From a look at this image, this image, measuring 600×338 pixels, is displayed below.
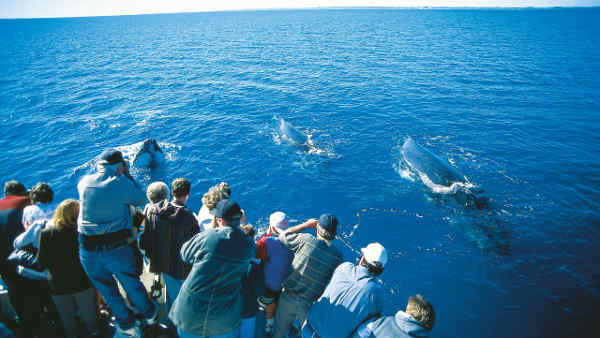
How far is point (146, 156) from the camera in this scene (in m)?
17.6

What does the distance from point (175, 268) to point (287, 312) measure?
232 centimetres

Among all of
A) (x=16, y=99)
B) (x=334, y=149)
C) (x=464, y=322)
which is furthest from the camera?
(x=16, y=99)

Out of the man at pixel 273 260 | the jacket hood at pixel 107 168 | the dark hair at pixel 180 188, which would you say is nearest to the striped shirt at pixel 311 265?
the man at pixel 273 260

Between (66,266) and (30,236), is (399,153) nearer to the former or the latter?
(66,266)

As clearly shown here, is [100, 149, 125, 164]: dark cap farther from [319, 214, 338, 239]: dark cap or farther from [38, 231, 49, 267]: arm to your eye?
[319, 214, 338, 239]: dark cap

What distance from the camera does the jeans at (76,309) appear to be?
527 cm

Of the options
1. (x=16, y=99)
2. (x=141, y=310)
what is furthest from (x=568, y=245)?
(x=16, y=99)

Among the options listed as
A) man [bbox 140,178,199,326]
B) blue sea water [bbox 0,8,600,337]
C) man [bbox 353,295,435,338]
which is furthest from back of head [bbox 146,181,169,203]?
blue sea water [bbox 0,8,600,337]

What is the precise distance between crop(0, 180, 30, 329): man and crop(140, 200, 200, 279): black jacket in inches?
92.4

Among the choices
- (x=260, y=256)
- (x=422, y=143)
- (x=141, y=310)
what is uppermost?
(x=260, y=256)

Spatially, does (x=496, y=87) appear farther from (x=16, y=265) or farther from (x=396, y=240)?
(x=16, y=265)

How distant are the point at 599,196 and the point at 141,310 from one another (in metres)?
21.6

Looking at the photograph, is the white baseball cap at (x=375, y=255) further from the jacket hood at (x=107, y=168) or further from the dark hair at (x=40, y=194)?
the dark hair at (x=40, y=194)

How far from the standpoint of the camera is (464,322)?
9492 millimetres
